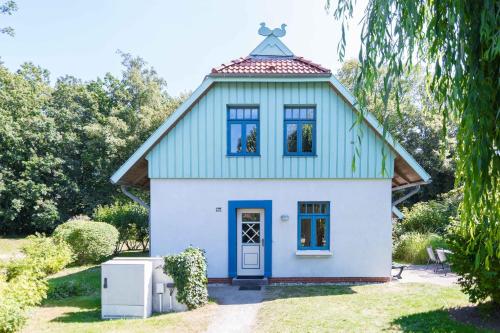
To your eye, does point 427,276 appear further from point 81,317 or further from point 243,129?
point 81,317

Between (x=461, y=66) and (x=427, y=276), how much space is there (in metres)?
10.4

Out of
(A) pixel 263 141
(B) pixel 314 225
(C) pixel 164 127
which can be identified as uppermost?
(C) pixel 164 127

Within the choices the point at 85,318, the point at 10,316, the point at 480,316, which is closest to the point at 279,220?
the point at 480,316

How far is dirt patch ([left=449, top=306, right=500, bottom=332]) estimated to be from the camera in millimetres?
7215

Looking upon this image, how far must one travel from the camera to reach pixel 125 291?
28.2 ft

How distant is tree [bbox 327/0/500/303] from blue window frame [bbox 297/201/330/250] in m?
7.33

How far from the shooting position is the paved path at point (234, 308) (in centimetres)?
771

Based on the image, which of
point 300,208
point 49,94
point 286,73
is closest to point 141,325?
point 300,208

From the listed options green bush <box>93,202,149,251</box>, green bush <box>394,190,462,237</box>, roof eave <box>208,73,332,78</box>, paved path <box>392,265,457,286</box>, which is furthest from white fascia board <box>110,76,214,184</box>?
green bush <box>394,190,462,237</box>

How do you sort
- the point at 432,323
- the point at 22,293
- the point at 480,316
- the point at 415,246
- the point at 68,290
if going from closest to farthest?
1. the point at 432,323
2. the point at 22,293
3. the point at 480,316
4. the point at 68,290
5. the point at 415,246

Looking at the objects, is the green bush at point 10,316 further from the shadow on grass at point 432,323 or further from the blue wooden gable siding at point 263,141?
the shadow on grass at point 432,323

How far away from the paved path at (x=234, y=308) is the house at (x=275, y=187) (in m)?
1.06

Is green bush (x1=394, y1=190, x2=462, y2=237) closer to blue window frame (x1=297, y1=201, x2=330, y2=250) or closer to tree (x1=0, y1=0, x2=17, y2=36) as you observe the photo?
blue window frame (x1=297, y1=201, x2=330, y2=250)

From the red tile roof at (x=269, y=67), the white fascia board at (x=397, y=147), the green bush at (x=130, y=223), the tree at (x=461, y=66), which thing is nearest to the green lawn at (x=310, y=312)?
the white fascia board at (x=397, y=147)
